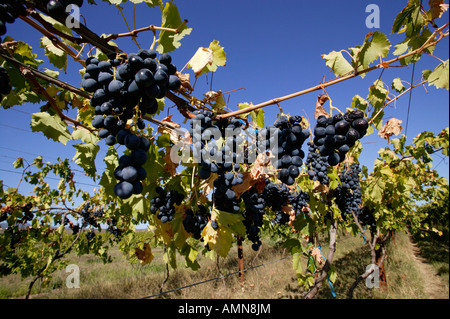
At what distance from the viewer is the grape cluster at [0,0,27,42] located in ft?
3.41

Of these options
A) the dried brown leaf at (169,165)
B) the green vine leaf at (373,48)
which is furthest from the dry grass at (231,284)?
the green vine leaf at (373,48)

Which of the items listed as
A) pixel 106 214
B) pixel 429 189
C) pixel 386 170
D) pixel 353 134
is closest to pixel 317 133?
pixel 353 134

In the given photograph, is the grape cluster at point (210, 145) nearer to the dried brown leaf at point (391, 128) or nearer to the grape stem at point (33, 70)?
the grape stem at point (33, 70)

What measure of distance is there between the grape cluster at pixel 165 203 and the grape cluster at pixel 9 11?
4.85 ft

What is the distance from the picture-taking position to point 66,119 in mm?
1748

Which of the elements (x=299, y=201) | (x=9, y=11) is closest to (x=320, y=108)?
(x=9, y=11)

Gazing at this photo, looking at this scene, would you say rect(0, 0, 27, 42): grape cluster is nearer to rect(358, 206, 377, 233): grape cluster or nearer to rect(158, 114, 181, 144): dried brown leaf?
rect(158, 114, 181, 144): dried brown leaf

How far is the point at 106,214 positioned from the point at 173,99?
6.71 meters

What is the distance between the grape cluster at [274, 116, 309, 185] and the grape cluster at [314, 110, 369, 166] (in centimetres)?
13

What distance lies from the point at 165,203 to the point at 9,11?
159 cm

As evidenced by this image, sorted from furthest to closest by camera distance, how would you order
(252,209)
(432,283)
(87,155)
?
(432,283) → (252,209) → (87,155)

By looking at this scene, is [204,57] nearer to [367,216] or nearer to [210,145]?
[210,145]

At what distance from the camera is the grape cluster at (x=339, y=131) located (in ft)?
4.89

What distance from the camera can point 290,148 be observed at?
1.72 meters
